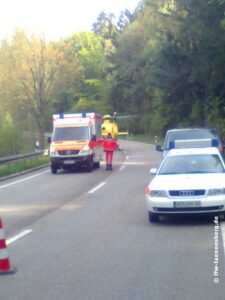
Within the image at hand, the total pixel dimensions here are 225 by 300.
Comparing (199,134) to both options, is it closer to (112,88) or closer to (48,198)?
(48,198)

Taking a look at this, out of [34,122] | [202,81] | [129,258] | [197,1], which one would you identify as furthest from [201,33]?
[129,258]

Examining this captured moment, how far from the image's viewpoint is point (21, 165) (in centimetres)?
3553

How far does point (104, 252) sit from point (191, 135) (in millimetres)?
14432

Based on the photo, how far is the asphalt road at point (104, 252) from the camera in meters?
8.20

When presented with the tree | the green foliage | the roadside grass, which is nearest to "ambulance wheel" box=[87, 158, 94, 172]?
the roadside grass

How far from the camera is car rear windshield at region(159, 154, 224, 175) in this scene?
14492 millimetres

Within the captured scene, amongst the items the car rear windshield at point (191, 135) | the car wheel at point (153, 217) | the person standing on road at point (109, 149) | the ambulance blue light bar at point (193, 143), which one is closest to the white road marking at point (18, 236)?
the car wheel at point (153, 217)

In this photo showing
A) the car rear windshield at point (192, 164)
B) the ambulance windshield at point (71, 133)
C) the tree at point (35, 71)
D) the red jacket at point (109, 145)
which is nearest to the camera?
the car rear windshield at point (192, 164)

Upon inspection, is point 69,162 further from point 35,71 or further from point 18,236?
point 35,71

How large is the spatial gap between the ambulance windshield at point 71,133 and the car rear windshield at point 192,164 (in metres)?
17.2

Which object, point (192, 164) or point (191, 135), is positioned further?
point (191, 135)

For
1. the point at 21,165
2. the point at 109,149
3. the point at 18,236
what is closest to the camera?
the point at 18,236

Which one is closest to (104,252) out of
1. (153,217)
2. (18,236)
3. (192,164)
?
(18,236)

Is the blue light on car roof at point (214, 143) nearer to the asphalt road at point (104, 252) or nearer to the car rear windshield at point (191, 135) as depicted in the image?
the car rear windshield at point (191, 135)
